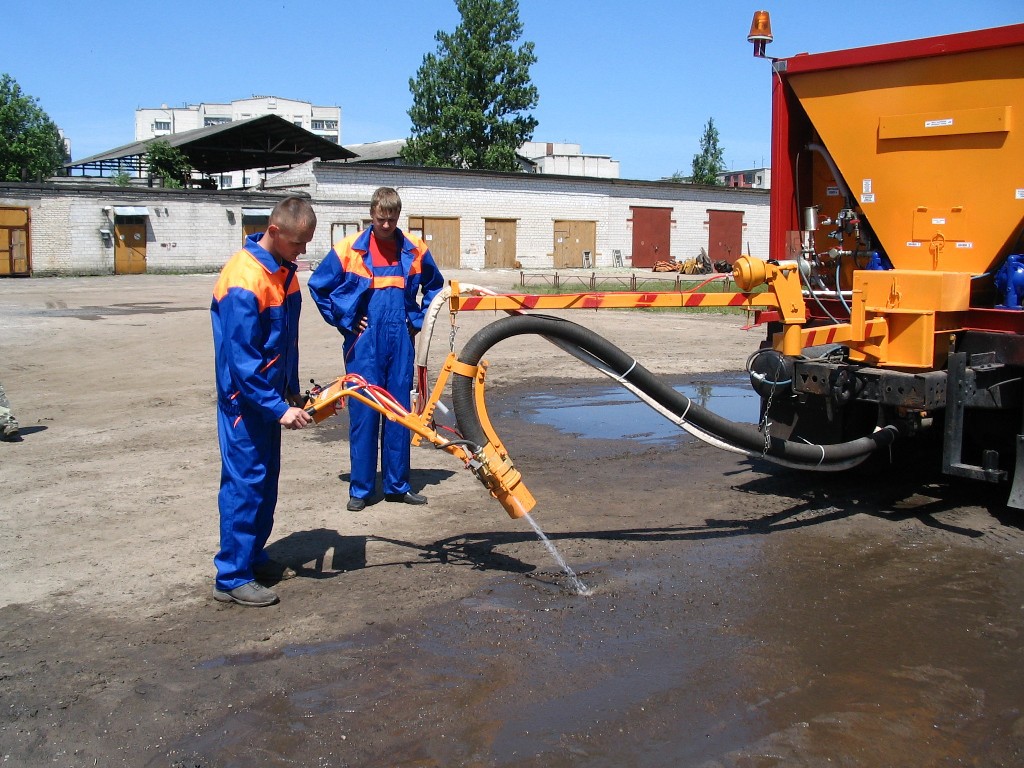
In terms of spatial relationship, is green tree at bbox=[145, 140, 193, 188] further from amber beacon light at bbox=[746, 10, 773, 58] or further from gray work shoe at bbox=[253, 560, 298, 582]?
gray work shoe at bbox=[253, 560, 298, 582]

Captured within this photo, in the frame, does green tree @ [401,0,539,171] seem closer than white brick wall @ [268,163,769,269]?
No

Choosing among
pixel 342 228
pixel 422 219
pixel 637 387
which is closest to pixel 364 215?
pixel 342 228

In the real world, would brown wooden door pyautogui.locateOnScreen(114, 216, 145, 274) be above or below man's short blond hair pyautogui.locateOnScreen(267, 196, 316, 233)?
above

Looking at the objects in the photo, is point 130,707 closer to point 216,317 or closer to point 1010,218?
point 216,317

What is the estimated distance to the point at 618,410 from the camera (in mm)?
9133

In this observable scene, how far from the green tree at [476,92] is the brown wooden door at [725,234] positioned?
14604mm

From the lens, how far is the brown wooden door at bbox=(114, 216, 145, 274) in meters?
29.6

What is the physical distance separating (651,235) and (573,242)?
13.2 ft

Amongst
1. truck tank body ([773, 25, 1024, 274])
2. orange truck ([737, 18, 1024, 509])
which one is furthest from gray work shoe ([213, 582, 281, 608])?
truck tank body ([773, 25, 1024, 274])

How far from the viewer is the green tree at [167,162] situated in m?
36.1

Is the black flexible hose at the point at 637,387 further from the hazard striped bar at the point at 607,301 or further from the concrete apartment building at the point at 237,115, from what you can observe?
the concrete apartment building at the point at 237,115

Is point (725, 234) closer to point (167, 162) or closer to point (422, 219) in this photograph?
point (422, 219)

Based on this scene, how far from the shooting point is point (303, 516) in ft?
18.7

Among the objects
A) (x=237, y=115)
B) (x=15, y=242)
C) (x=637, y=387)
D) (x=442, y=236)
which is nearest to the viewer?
(x=637, y=387)
